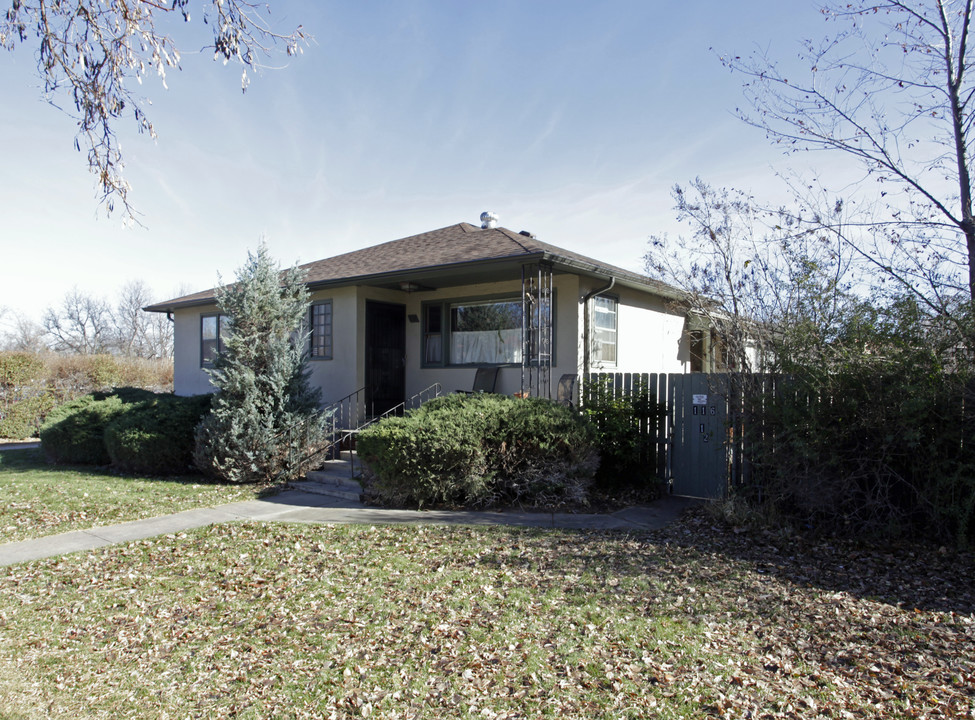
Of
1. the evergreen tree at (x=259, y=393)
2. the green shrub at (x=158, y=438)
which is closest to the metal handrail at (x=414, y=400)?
the evergreen tree at (x=259, y=393)

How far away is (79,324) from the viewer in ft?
143

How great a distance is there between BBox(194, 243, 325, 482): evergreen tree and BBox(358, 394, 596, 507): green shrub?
7.35 feet

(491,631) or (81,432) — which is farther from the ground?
(81,432)

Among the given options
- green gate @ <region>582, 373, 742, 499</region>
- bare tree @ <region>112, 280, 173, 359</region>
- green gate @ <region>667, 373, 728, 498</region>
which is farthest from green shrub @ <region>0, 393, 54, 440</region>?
bare tree @ <region>112, 280, 173, 359</region>

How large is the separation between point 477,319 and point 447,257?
54.4 inches

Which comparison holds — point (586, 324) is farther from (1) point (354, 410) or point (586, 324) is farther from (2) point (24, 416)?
(2) point (24, 416)

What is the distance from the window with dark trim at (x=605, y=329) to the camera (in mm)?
10266

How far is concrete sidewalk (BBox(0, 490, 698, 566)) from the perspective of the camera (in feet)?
19.7

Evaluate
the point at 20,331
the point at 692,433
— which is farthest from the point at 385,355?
the point at 20,331

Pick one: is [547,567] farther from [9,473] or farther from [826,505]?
[9,473]

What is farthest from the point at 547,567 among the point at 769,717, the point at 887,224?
the point at 887,224

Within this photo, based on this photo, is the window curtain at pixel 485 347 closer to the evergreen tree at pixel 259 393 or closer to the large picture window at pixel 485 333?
the large picture window at pixel 485 333

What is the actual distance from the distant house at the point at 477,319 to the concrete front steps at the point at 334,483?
2.20 metres

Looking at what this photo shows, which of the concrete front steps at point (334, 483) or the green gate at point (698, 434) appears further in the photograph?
the concrete front steps at point (334, 483)
